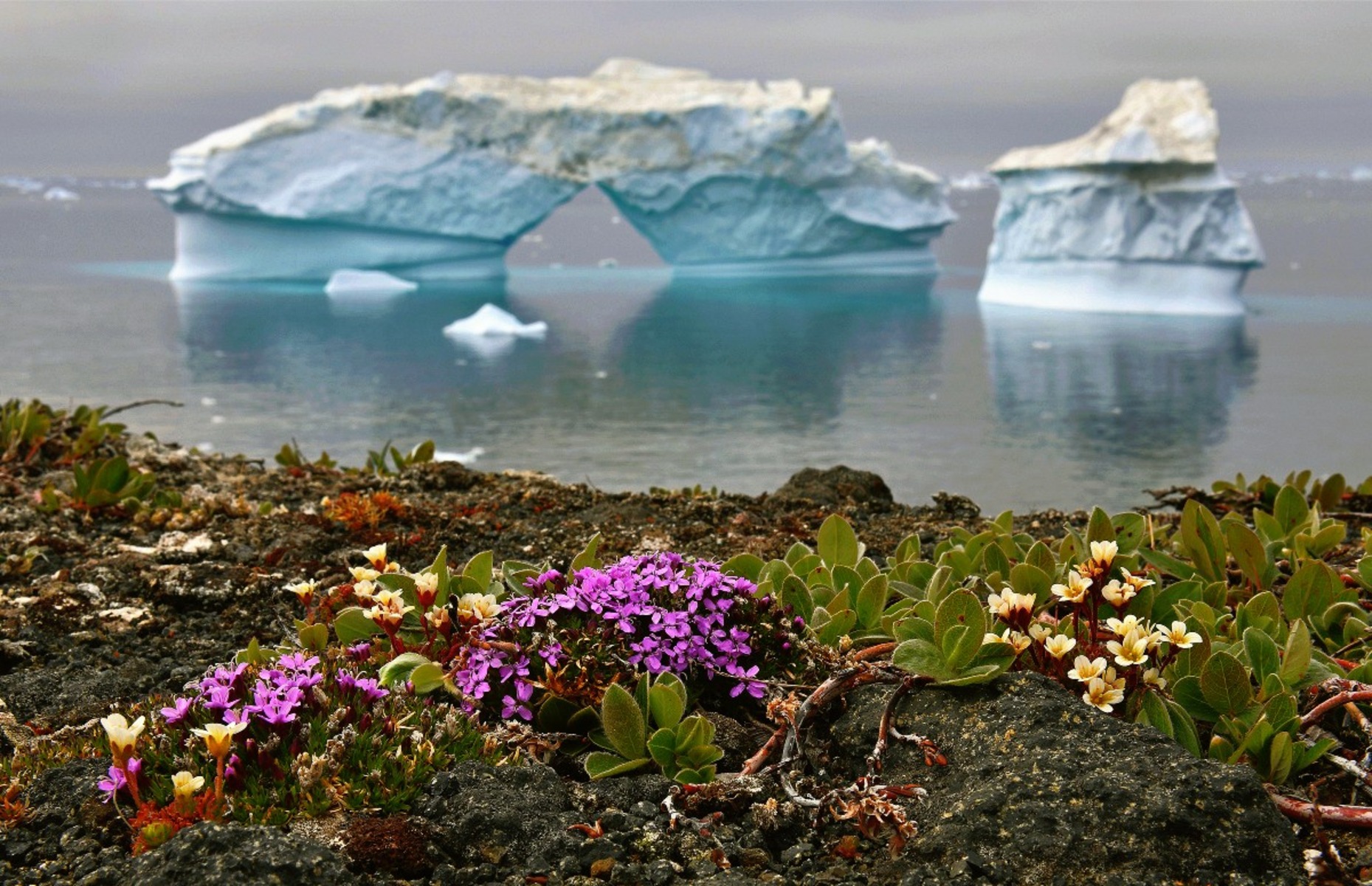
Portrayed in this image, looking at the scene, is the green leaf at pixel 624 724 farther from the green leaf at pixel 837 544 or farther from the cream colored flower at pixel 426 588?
the green leaf at pixel 837 544

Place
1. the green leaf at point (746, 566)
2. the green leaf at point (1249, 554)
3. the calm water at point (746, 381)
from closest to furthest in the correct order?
the green leaf at point (746, 566) → the green leaf at point (1249, 554) → the calm water at point (746, 381)

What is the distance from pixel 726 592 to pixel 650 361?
3515 cm

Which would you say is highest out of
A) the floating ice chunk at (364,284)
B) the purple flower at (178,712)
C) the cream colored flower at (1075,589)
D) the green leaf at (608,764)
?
the floating ice chunk at (364,284)

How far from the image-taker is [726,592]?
103 inches

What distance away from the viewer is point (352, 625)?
2.77 meters

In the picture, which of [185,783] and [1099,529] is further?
[1099,529]

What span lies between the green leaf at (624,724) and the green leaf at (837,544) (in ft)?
3.76

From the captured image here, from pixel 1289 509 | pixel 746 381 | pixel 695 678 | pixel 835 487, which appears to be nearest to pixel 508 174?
pixel 746 381

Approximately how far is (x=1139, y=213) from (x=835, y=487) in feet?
119

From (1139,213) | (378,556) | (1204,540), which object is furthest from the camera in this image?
(1139,213)

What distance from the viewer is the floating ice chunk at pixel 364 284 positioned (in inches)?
1959

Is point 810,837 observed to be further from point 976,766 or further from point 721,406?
point 721,406

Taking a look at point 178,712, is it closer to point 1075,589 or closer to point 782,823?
point 782,823

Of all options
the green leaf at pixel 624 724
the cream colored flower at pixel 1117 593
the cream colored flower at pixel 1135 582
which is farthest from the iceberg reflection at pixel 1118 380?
the green leaf at pixel 624 724
